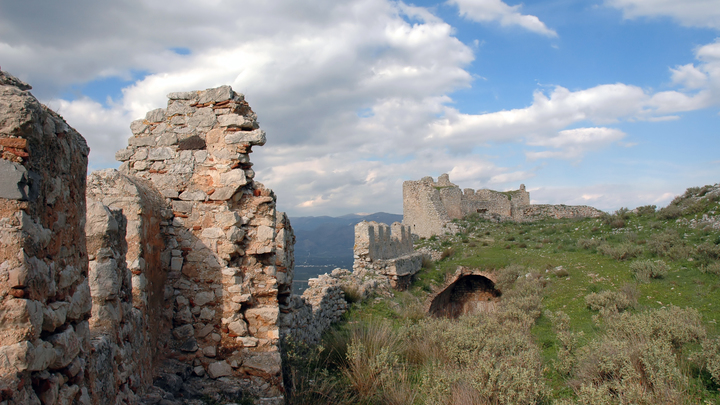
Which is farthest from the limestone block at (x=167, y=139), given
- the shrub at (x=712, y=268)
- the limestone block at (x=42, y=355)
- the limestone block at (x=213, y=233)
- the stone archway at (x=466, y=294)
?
the stone archway at (x=466, y=294)

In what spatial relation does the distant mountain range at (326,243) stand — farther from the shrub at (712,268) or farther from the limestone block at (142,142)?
the limestone block at (142,142)

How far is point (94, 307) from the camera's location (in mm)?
2850

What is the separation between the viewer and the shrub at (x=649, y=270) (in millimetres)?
11445

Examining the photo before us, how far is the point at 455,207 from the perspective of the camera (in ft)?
102

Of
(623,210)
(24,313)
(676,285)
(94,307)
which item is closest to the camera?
(24,313)

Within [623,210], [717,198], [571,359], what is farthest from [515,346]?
[623,210]

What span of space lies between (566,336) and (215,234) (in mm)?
6349

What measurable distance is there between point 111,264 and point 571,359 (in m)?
6.67

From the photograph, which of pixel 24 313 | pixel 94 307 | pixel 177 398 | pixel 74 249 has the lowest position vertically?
pixel 177 398

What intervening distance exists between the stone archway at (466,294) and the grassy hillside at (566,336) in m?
0.82

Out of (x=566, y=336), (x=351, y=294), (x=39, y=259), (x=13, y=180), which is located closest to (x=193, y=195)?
(x=39, y=259)

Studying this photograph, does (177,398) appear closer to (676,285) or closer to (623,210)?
(676,285)

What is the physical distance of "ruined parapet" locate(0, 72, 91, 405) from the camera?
1.72 m

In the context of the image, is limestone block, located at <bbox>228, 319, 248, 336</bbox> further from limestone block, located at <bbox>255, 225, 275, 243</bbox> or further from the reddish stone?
the reddish stone
